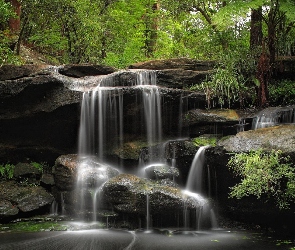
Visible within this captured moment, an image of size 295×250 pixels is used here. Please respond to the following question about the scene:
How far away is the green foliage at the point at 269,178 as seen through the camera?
281 inches

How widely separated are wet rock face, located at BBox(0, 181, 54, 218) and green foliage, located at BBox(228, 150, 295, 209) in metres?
5.61

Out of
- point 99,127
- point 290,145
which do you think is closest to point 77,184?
point 99,127

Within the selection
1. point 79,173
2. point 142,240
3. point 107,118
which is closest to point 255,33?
point 107,118

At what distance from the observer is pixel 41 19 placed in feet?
52.8

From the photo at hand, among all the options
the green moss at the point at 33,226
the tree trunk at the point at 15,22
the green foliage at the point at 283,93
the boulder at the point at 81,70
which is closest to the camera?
the green moss at the point at 33,226

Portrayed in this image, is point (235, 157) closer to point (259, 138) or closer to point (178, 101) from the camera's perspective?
point (259, 138)

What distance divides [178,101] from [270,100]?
3.18 metres

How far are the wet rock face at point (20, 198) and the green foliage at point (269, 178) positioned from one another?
221 inches

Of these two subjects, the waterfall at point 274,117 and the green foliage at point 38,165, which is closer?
the waterfall at point 274,117

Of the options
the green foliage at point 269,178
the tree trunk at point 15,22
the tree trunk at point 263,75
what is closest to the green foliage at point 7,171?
the green foliage at point 269,178

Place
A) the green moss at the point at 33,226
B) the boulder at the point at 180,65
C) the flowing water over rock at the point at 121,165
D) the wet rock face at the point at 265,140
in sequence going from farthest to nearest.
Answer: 1. the boulder at the point at 180,65
2. the green moss at the point at 33,226
3. the flowing water over rock at the point at 121,165
4. the wet rock face at the point at 265,140

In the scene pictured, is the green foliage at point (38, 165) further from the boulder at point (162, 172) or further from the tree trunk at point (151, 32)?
the tree trunk at point (151, 32)

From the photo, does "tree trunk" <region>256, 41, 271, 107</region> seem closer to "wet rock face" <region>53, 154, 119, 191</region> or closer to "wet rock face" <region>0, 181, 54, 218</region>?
"wet rock face" <region>53, 154, 119, 191</region>

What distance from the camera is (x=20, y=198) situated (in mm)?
9617
